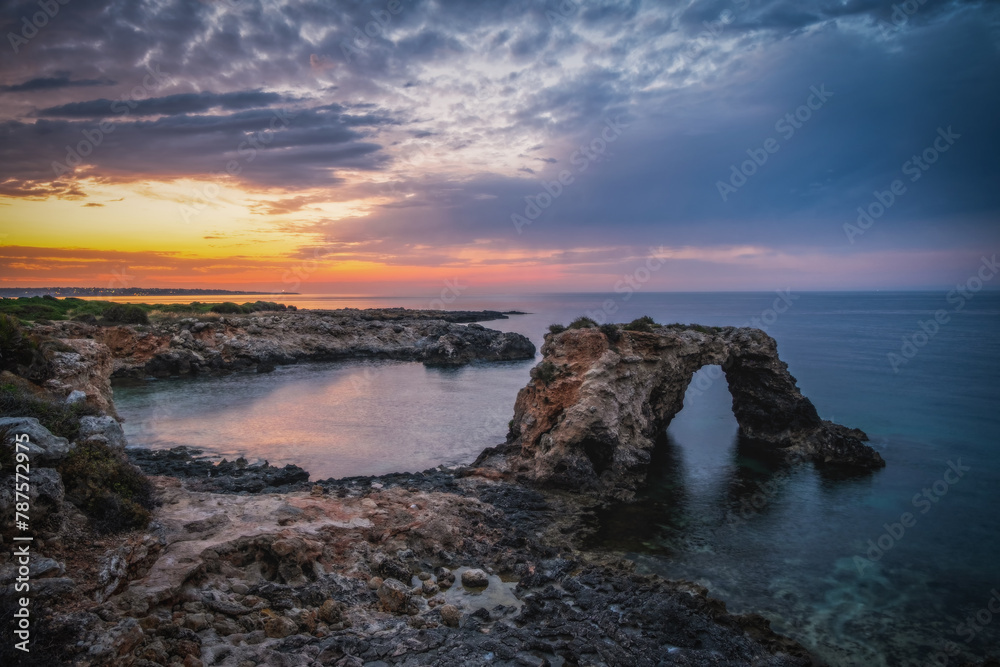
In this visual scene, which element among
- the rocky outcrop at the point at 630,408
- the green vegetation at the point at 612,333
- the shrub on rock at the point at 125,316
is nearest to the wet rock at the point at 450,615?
the rocky outcrop at the point at 630,408

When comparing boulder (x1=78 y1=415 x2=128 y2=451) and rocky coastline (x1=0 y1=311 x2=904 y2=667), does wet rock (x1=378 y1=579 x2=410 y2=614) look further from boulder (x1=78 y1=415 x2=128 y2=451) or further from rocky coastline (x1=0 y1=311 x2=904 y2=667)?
boulder (x1=78 y1=415 x2=128 y2=451)

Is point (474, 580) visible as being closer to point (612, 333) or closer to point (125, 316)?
point (612, 333)

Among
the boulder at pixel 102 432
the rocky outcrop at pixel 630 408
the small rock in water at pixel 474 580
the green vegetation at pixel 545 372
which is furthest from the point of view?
the green vegetation at pixel 545 372

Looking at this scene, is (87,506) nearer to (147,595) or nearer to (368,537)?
(147,595)

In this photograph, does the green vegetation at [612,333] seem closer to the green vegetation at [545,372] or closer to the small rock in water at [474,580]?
the green vegetation at [545,372]

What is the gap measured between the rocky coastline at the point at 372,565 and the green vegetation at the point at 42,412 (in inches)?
15.0

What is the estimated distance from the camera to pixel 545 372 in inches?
1024

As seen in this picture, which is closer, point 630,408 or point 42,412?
point 42,412

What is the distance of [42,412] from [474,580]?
12.5m

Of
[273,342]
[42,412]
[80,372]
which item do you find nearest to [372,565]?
[42,412]

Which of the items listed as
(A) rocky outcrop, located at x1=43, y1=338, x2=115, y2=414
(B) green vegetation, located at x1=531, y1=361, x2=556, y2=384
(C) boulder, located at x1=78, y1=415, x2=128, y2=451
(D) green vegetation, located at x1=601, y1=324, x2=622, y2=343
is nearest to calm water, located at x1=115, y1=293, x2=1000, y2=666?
(A) rocky outcrop, located at x1=43, y1=338, x2=115, y2=414

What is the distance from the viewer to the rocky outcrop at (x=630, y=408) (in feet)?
75.3

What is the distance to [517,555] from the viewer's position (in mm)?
15570

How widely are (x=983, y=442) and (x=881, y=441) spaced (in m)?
5.36
